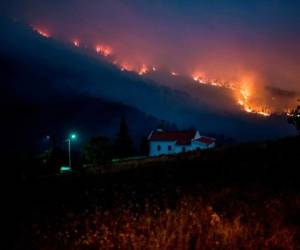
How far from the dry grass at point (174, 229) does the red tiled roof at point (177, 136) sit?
74.6 m

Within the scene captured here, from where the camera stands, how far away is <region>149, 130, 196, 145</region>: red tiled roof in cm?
8061

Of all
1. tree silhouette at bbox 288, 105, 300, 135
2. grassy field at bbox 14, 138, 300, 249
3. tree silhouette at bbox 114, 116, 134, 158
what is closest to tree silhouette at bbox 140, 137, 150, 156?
tree silhouette at bbox 114, 116, 134, 158

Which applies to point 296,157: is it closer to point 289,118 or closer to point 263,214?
point 263,214

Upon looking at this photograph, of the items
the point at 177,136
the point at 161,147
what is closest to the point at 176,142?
the point at 177,136

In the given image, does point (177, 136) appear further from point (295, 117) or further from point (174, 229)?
point (174, 229)

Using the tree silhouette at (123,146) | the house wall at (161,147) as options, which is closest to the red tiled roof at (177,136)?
the house wall at (161,147)

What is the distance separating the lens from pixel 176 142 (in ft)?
264

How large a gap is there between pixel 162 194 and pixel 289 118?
639 inches

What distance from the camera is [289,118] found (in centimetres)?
Result: 2109

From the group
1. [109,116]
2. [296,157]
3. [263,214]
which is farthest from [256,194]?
[109,116]

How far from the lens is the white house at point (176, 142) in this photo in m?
80.1

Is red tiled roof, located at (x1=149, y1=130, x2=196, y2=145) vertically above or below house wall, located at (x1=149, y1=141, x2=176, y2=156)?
above

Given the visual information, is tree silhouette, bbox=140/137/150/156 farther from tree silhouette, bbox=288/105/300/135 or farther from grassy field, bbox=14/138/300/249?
grassy field, bbox=14/138/300/249

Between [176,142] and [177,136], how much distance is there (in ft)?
7.30
